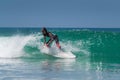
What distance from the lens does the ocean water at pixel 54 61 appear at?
62.2ft

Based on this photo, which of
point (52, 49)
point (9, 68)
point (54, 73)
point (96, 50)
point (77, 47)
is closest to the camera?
point (54, 73)

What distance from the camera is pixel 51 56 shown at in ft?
92.1

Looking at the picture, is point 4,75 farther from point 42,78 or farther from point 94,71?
point 94,71

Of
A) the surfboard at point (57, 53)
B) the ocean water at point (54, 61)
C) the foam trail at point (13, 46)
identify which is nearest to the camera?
the ocean water at point (54, 61)

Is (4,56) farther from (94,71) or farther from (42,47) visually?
(94,71)

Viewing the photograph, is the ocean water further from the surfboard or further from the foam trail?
the surfboard

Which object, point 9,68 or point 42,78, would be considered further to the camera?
point 9,68

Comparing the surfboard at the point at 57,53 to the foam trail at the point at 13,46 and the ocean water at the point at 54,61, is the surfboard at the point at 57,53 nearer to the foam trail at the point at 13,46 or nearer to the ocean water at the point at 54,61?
the ocean water at the point at 54,61

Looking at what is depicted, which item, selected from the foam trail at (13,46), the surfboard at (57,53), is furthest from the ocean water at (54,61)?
the surfboard at (57,53)

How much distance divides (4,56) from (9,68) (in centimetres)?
682

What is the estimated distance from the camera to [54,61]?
85.5ft

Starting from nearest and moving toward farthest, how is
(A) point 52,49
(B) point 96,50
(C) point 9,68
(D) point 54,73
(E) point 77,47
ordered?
(D) point 54,73 → (C) point 9,68 → (A) point 52,49 → (E) point 77,47 → (B) point 96,50

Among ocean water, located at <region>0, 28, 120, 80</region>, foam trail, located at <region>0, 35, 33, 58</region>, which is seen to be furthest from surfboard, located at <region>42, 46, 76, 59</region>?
foam trail, located at <region>0, 35, 33, 58</region>

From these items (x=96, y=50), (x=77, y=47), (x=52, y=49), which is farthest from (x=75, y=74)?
(x=96, y=50)
